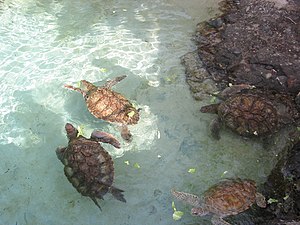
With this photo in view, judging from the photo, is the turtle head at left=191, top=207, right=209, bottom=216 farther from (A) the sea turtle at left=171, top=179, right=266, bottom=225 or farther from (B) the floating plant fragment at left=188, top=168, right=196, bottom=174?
(B) the floating plant fragment at left=188, top=168, right=196, bottom=174

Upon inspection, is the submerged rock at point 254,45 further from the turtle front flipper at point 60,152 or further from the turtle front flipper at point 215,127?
the turtle front flipper at point 60,152

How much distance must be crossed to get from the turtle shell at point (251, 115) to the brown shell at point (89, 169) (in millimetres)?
1912

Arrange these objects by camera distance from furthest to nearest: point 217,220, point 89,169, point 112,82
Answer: point 112,82 → point 89,169 → point 217,220

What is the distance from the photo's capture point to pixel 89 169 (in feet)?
14.2

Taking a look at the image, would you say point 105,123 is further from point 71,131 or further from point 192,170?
point 192,170

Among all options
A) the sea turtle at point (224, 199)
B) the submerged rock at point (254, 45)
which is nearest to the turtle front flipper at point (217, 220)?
the sea turtle at point (224, 199)

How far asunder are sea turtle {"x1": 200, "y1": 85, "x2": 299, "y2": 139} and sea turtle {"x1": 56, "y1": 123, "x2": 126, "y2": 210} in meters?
1.81

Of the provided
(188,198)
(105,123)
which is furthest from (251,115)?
(105,123)

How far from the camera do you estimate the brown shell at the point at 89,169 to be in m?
4.31

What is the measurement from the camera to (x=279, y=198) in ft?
13.9

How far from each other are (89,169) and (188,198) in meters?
1.31

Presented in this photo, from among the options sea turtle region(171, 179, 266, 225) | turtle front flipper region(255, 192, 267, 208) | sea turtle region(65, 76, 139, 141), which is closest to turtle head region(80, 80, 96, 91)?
sea turtle region(65, 76, 139, 141)

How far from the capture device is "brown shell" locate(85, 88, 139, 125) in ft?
17.6

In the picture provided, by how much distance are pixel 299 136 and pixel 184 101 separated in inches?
76.7
